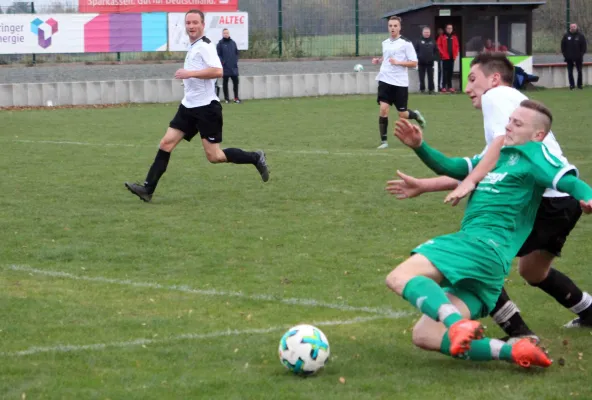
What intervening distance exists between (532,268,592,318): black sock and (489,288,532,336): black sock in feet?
1.27

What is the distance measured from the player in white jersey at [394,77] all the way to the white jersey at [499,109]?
1010 centimetres

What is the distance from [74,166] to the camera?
14.1 metres

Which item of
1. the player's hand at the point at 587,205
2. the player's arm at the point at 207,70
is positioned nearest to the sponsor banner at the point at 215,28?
the player's arm at the point at 207,70

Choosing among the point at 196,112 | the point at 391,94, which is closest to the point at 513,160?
the point at 196,112

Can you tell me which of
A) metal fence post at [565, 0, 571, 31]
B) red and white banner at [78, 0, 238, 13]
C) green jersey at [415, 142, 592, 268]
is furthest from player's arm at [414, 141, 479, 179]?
metal fence post at [565, 0, 571, 31]

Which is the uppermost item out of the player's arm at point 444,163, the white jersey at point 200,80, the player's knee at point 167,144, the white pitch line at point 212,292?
the white jersey at point 200,80

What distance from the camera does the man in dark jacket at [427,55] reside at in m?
28.6

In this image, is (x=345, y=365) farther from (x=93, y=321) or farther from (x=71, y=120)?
(x=71, y=120)

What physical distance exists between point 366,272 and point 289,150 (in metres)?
8.43

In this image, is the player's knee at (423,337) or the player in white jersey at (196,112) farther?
the player in white jersey at (196,112)

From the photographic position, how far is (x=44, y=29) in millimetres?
29172

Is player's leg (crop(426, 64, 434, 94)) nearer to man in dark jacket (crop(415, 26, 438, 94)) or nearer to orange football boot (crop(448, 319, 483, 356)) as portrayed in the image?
man in dark jacket (crop(415, 26, 438, 94))

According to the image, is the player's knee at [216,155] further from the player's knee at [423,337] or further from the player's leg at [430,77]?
the player's leg at [430,77]

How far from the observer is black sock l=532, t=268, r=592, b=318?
587 cm
